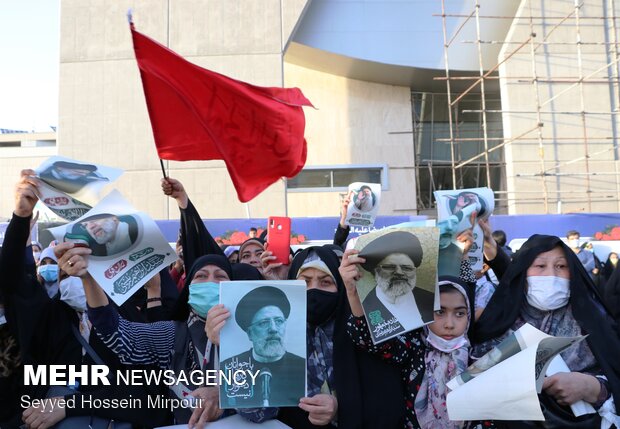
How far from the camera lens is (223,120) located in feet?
13.0

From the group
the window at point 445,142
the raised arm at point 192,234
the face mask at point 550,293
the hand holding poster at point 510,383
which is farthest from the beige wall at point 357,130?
the hand holding poster at point 510,383

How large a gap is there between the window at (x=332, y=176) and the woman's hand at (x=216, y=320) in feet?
46.8

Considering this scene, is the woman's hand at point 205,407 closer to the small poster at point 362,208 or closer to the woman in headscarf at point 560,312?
the woman in headscarf at point 560,312

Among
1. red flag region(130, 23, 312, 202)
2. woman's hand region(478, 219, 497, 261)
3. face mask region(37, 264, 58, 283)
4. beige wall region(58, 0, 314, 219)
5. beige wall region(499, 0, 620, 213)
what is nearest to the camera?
woman's hand region(478, 219, 497, 261)

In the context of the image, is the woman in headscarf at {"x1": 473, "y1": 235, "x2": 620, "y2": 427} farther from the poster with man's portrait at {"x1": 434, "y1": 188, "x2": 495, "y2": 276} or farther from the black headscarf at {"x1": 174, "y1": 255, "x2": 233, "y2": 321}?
the black headscarf at {"x1": 174, "y1": 255, "x2": 233, "y2": 321}

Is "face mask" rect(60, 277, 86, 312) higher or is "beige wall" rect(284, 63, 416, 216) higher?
"beige wall" rect(284, 63, 416, 216)

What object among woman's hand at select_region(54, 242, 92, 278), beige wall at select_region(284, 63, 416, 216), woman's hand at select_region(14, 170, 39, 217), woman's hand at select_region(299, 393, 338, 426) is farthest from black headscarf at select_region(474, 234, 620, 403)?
beige wall at select_region(284, 63, 416, 216)

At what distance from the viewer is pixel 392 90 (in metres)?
17.2

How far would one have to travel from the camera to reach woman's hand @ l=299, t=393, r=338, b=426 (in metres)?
2.39

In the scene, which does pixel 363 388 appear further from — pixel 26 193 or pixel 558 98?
pixel 558 98

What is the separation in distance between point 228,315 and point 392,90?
15750mm

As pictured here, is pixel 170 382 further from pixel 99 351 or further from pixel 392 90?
pixel 392 90

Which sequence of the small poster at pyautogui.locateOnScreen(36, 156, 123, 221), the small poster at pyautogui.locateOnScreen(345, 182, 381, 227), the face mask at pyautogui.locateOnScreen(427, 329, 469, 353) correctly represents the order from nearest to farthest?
1. the face mask at pyautogui.locateOnScreen(427, 329, 469, 353)
2. the small poster at pyautogui.locateOnScreen(36, 156, 123, 221)
3. the small poster at pyautogui.locateOnScreen(345, 182, 381, 227)

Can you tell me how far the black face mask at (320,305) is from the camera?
2.71 meters
